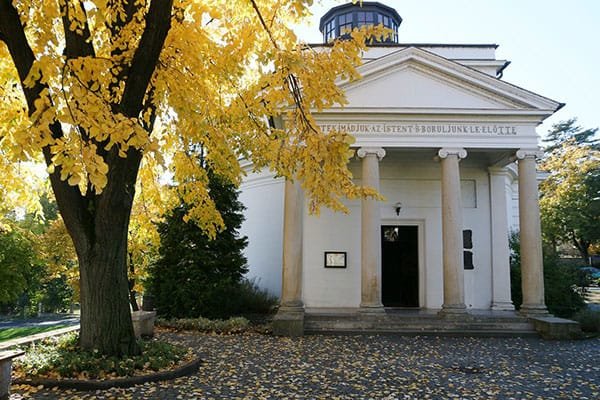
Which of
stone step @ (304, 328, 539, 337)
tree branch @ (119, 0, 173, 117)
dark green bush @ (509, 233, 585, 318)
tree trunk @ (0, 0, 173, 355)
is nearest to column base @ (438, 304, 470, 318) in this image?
stone step @ (304, 328, 539, 337)

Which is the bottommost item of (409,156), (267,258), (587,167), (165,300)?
(165,300)

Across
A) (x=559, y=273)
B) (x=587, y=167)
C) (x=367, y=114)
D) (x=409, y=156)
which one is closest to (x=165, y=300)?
(x=367, y=114)

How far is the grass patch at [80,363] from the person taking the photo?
21.7 ft

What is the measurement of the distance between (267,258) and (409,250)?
5.70 meters

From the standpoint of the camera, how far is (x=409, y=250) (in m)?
16.1

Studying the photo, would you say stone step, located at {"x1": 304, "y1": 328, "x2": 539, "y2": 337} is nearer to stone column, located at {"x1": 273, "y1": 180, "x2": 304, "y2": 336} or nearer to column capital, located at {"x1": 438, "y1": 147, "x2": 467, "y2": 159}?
stone column, located at {"x1": 273, "y1": 180, "x2": 304, "y2": 336}

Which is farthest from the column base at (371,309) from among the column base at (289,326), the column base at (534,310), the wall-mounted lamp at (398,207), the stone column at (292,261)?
the wall-mounted lamp at (398,207)

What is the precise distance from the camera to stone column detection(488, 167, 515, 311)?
15133 mm

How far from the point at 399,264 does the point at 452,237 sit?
3.37 m

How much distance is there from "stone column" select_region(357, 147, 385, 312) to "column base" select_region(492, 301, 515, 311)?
465 centimetres

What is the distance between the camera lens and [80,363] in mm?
6672

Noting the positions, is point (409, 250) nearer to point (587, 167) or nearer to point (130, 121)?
point (130, 121)

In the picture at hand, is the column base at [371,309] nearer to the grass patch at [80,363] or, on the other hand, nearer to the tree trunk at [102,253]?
the grass patch at [80,363]

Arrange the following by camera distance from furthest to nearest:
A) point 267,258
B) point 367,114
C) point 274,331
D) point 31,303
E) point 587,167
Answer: point 31,303
point 587,167
point 267,258
point 367,114
point 274,331
